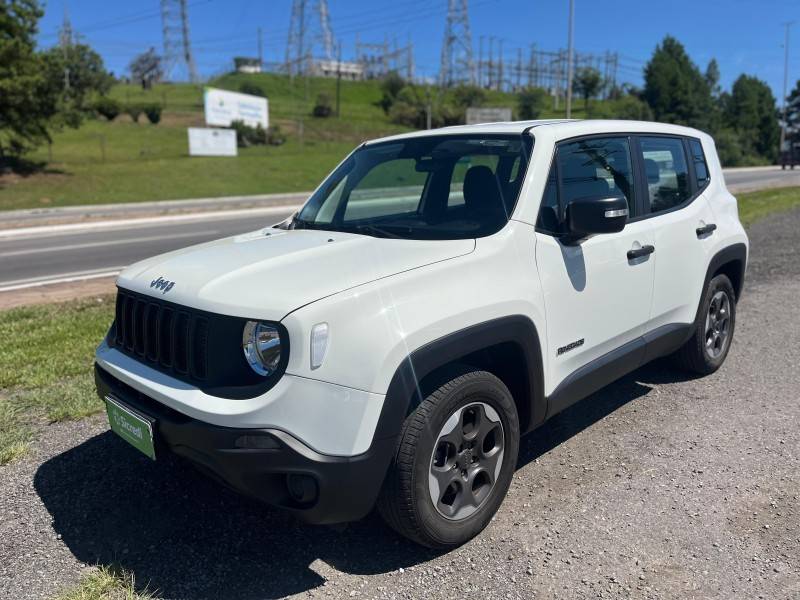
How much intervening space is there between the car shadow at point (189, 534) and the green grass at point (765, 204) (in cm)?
1356

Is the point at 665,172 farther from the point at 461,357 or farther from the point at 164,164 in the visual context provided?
the point at 164,164

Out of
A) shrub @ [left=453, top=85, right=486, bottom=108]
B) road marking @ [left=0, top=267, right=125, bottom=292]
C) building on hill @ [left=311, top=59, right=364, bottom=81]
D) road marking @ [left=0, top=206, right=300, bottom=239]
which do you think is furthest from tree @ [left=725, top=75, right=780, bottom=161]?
road marking @ [left=0, top=267, right=125, bottom=292]

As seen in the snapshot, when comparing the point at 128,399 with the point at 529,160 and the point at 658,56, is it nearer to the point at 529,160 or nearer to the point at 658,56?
the point at 529,160

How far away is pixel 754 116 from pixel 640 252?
108 meters

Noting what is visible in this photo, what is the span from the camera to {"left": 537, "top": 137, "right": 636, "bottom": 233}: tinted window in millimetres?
3404

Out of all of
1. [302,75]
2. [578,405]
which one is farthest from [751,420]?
[302,75]

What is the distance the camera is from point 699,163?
4.90 meters

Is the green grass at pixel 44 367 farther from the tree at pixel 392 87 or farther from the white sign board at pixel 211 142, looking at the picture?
the tree at pixel 392 87

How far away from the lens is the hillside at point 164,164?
2928 centimetres

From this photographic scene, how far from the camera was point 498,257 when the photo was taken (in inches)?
119

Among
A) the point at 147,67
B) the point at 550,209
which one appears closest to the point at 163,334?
the point at 550,209

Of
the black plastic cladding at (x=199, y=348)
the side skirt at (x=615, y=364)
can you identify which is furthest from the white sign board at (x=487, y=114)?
the black plastic cladding at (x=199, y=348)

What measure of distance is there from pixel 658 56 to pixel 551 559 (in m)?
107

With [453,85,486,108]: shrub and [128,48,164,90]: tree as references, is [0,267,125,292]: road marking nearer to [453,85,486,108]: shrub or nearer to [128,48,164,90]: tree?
[453,85,486,108]: shrub
